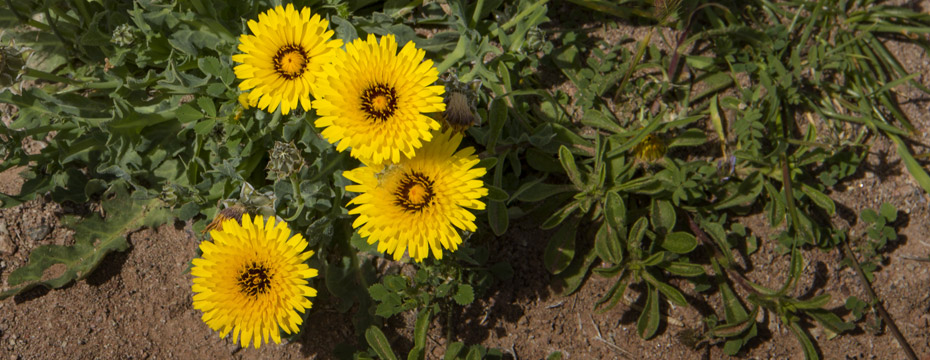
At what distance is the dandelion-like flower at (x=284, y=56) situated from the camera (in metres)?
2.87

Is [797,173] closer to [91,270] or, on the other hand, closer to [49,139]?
[91,270]

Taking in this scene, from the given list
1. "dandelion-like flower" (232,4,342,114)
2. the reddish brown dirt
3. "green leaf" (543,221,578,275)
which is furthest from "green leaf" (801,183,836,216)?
"dandelion-like flower" (232,4,342,114)

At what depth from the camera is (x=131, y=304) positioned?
12.6ft

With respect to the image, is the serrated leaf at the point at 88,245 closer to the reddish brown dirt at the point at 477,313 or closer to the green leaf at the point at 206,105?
the reddish brown dirt at the point at 477,313

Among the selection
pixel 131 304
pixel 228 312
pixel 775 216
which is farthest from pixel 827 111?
pixel 131 304

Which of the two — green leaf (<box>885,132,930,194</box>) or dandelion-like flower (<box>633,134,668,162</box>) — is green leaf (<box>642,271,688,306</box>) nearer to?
dandelion-like flower (<box>633,134,668,162</box>)

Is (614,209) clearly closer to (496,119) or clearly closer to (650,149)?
(650,149)

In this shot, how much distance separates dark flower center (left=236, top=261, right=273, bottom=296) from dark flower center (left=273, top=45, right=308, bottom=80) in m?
0.91

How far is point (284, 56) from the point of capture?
2.92 metres

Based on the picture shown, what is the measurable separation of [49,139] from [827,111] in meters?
5.15

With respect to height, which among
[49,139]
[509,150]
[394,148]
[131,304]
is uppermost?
[394,148]

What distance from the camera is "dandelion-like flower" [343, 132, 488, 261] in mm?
2832

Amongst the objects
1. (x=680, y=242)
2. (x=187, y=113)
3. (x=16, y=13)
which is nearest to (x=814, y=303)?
(x=680, y=242)

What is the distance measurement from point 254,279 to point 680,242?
7.75 feet
